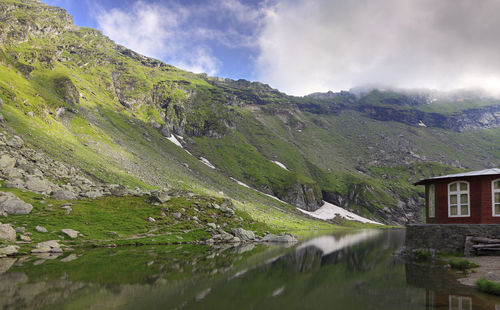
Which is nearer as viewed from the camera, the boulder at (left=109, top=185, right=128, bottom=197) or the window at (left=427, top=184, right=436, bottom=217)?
the window at (left=427, top=184, right=436, bottom=217)

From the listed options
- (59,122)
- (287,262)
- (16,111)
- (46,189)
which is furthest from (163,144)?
(287,262)

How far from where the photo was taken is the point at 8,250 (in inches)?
1294

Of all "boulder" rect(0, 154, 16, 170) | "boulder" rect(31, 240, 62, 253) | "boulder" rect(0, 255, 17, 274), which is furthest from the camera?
"boulder" rect(0, 154, 16, 170)

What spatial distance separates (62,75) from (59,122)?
2571 inches

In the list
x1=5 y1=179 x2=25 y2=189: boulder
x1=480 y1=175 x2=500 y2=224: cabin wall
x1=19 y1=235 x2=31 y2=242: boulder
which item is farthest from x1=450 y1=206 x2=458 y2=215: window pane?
x1=5 y1=179 x2=25 y2=189: boulder

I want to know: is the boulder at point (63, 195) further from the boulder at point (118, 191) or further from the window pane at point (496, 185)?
the window pane at point (496, 185)

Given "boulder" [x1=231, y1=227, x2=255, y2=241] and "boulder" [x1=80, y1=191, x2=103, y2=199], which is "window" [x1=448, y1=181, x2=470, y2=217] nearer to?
"boulder" [x1=231, y1=227, x2=255, y2=241]

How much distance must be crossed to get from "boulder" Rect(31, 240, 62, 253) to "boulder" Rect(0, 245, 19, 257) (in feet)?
6.85

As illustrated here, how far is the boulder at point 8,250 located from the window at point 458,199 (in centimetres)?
5515

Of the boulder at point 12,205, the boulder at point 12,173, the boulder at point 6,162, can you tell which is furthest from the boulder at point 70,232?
the boulder at point 6,162

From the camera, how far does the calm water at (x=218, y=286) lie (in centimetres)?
1678

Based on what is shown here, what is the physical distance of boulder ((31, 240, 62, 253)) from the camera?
118ft

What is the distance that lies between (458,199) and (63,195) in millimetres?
67970

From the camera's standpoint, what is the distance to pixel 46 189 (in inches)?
2216
